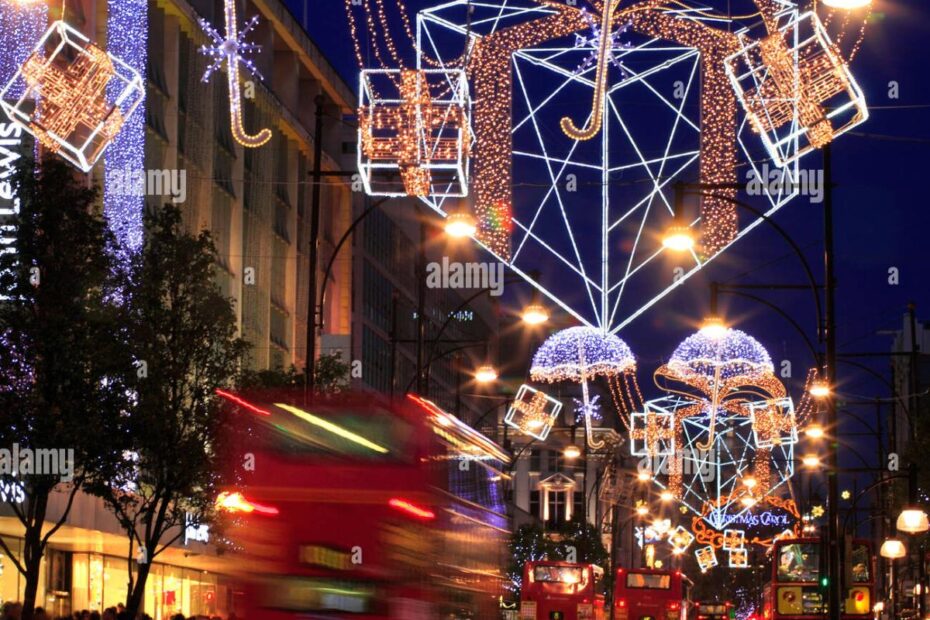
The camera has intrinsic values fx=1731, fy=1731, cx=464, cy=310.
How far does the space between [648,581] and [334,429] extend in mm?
44313

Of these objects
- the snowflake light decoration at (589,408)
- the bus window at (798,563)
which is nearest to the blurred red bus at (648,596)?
the snowflake light decoration at (589,408)

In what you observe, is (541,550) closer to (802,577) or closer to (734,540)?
(734,540)

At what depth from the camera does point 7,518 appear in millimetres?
37562

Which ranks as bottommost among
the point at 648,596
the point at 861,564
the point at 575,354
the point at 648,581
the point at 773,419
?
the point at 648,596

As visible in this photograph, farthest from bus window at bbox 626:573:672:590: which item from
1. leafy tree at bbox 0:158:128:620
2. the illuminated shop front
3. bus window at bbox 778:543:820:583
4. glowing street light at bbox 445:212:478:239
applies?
leafy tree at bbox 0:158:128:620

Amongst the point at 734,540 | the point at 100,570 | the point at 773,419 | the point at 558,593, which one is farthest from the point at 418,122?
the point at 734,540

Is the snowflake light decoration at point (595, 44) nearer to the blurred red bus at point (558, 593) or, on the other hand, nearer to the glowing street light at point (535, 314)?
the glowing street light at point (535, 314)

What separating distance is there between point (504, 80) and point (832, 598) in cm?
1092

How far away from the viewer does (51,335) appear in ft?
92.2

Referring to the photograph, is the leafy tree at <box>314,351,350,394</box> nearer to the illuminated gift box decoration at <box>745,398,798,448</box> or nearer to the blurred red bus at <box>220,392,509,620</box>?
the blurred red bus at <box>220,392,509,620</box>

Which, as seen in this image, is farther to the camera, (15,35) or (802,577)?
(802,577)

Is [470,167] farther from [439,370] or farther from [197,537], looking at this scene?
[439,370]

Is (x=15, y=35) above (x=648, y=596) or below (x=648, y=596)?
above

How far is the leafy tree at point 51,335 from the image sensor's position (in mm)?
28094
